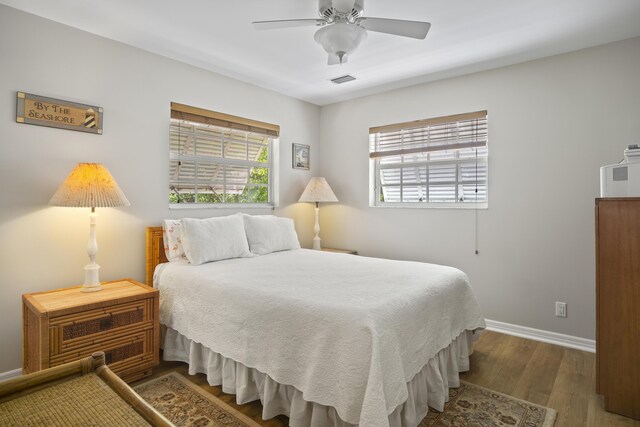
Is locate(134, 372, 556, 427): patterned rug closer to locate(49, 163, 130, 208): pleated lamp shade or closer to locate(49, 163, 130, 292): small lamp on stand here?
locate(49, 163, 130, 292): small lamp on stand

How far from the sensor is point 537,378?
245cm

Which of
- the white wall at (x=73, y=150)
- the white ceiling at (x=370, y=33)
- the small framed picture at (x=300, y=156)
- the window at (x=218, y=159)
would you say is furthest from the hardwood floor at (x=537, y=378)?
the small framed picture at (x=300, y=156)

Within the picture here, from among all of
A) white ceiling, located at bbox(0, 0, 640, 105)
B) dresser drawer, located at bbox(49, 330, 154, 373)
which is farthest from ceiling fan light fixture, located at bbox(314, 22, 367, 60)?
dresser drawer, located at bbox(49, 330, 154, 373)

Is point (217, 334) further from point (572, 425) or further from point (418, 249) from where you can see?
point (418, 249)

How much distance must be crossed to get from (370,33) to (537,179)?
193 centimetres

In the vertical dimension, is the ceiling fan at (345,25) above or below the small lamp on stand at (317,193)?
above

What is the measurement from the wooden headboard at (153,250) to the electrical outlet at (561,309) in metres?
3.40

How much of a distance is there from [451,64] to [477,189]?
1.23 m

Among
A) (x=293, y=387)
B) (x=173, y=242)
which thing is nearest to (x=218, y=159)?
(x=173, y=242)

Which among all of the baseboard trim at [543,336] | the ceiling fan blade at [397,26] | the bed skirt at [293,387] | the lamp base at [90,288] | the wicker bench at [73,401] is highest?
the ceiling fan blade at [397,26]

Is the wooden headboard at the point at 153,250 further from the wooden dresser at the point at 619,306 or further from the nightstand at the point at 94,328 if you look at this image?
the wooden dresser at the point at 619,306

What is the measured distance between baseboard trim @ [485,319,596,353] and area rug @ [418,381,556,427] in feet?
3.85

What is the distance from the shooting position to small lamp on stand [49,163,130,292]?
2316mm

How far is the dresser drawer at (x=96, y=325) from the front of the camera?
6.72 ft
